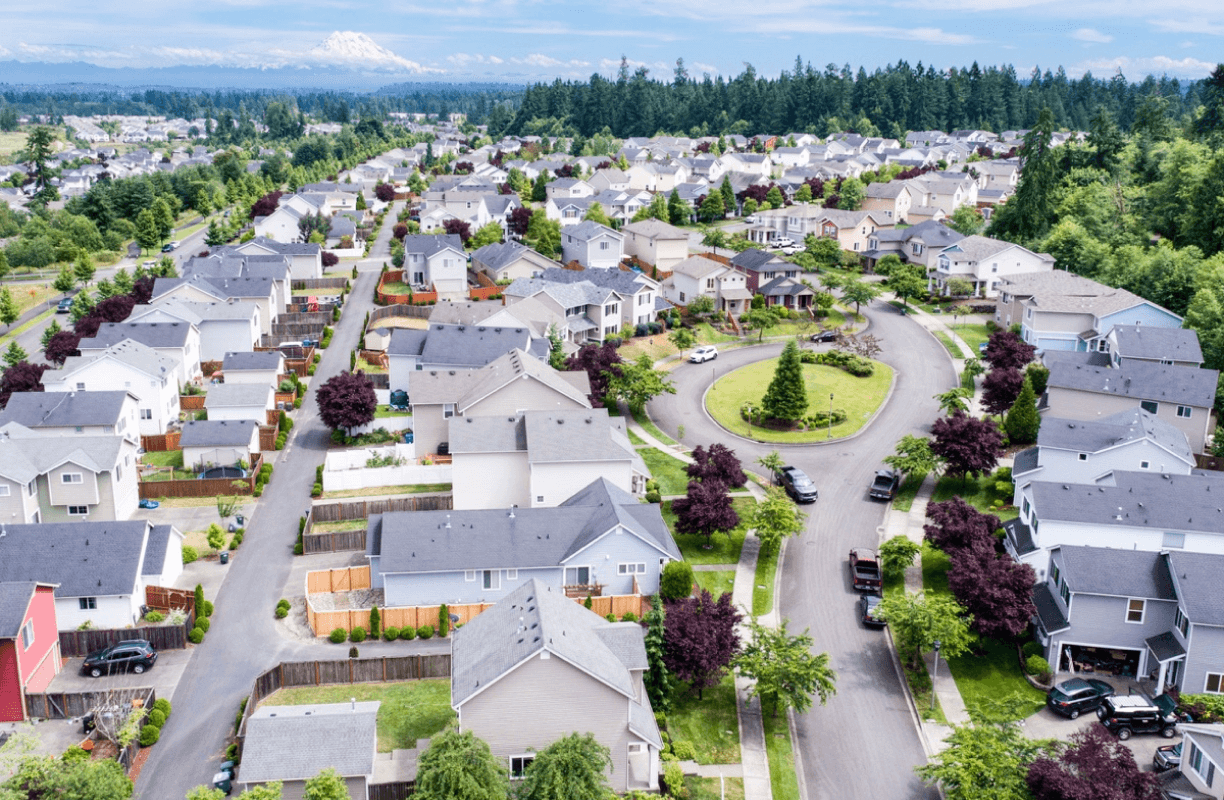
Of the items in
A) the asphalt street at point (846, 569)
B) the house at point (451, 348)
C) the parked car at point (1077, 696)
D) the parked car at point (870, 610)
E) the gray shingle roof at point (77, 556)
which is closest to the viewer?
the asphalt street at point (846, 569)

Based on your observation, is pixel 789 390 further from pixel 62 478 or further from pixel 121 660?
pixel 62 478

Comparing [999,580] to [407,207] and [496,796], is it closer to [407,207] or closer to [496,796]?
[496,796]

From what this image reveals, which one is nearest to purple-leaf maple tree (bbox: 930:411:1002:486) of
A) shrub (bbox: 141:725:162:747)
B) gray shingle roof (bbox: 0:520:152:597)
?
shrub (bbox: 141:725:162:747)

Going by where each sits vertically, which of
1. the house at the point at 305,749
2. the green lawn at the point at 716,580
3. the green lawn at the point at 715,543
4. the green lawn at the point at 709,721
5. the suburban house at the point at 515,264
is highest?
the suburban house at the point at 515,264

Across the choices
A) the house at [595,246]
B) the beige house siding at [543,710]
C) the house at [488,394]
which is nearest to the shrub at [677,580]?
the beige house siding at [543,710]

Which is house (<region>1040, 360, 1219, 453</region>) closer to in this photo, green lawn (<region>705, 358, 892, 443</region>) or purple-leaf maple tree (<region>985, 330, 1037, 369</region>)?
purple-leaf maple tree (<region>985, 330, 1037, 369</region>)

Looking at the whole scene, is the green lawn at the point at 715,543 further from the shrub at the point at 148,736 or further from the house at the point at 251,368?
the house at the point at 251,368
